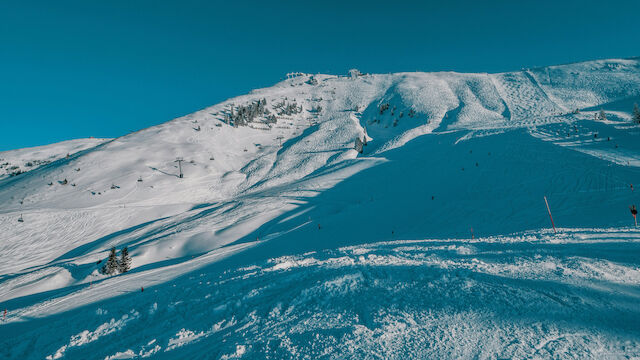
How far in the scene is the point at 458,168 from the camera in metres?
25.8

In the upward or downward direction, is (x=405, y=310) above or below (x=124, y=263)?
above

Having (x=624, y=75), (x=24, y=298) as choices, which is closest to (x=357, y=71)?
(x=624, y=75)

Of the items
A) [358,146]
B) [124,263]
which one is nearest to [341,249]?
[124,263]

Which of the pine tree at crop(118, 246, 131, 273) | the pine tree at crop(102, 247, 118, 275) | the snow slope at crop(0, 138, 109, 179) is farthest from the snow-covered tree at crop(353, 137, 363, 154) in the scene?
the snow slope at crop(0, 138, 109, 179)

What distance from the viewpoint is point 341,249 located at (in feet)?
33.9

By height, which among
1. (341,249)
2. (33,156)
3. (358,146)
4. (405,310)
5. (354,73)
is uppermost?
(354,73)

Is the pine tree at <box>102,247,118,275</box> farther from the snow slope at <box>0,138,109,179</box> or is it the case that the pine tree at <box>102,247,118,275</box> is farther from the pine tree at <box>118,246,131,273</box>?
the snow slope at <box>0,138,109,179</box>

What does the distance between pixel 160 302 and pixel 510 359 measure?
7.69m

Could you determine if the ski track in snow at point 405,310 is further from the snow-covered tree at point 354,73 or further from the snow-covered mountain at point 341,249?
the snow-covered tree at point 354,73

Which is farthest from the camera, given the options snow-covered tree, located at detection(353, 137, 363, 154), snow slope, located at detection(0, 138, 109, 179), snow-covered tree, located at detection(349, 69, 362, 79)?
snow-covered tree, located at detection(349, 69, 362, 79)

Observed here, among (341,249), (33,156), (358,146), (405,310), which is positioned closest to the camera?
(405,310)

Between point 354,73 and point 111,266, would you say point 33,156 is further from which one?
point 354,73

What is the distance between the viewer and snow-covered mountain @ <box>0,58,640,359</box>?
418 cm

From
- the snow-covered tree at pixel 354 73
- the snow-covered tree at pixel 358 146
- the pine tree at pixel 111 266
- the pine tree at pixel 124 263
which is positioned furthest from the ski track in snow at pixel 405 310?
the snow-covered tree at pixel 354 73
